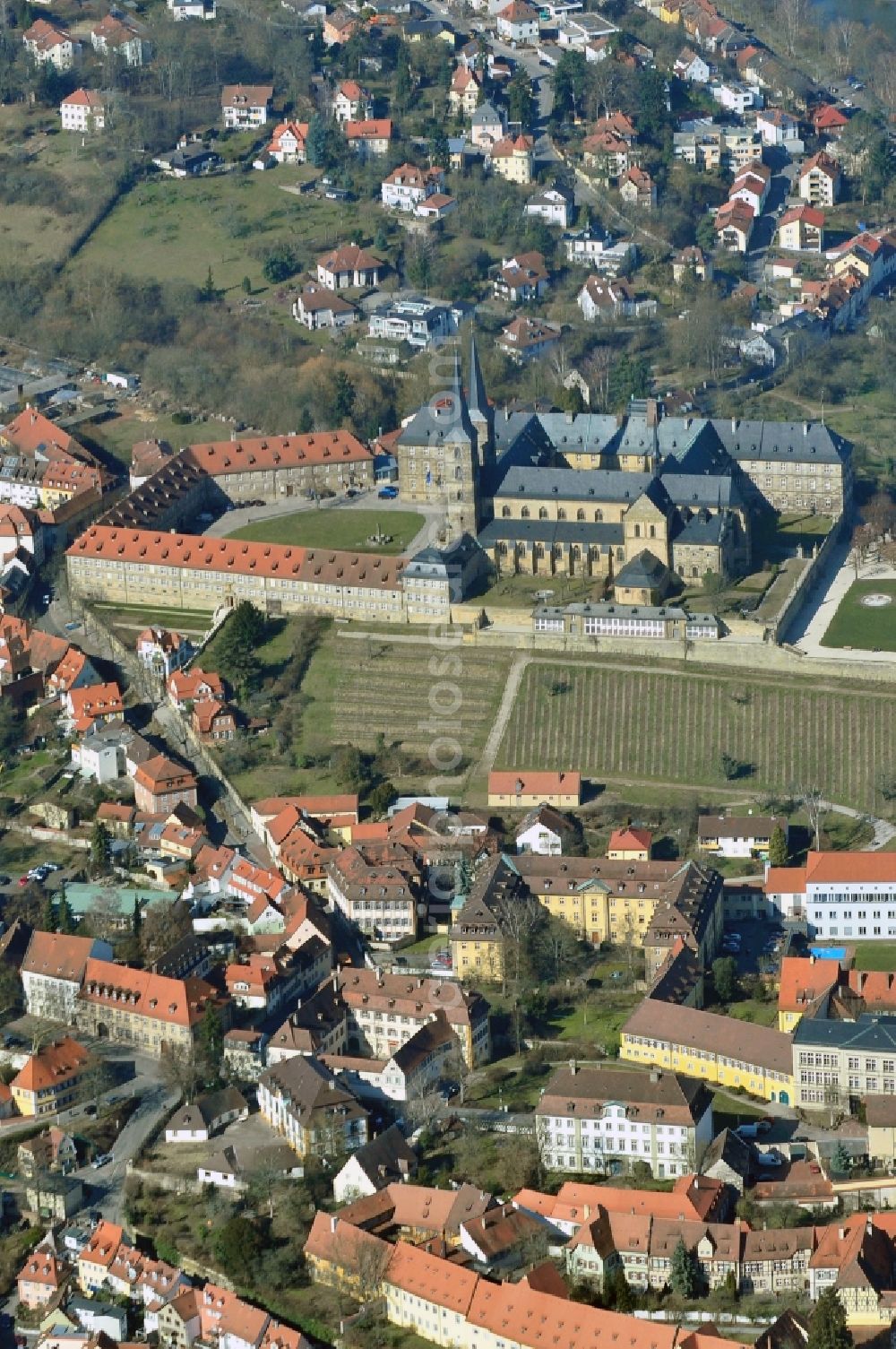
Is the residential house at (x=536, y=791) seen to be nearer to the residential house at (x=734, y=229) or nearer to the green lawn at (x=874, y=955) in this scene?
the green lawn at (x=874, y=955)

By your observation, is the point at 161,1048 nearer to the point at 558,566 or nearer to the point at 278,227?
the point at 558,566

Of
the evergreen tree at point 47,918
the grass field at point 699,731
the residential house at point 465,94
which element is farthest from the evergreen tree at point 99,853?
the residential house at point 465,94

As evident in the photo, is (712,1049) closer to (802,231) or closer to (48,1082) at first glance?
(48,1082)

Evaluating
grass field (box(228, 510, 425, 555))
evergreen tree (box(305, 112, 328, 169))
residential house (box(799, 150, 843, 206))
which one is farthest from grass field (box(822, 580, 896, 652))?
evergreen tree (box(305, 112, 328, 169))

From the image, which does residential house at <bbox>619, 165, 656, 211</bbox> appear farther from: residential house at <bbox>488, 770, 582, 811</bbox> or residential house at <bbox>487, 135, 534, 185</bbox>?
residential house at <bbox>488, 770, 582, 811</bbox>

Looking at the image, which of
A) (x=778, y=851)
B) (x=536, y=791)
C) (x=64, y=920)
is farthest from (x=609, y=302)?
(x=64, y=920)

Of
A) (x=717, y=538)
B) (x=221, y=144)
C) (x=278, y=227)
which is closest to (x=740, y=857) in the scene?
(x=717, y=538)
